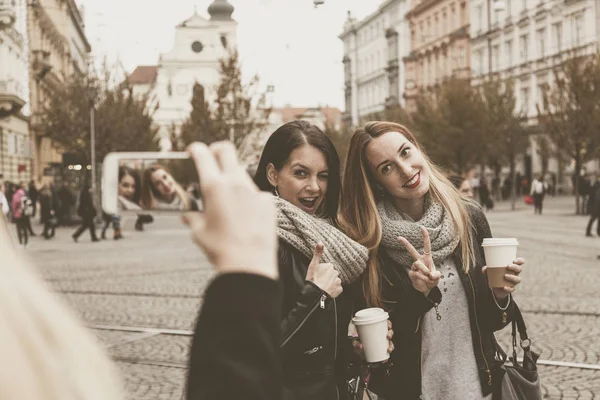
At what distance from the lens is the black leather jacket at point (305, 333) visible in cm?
280

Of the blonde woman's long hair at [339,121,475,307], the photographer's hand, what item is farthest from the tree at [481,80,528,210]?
the photographer's hand

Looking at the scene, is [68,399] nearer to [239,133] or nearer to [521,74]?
[239,133]

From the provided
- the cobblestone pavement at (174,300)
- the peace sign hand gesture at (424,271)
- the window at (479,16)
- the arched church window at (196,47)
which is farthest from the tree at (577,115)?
the arched church window at (196,47)

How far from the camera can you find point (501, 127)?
45.1m

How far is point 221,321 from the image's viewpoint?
105 centimetres

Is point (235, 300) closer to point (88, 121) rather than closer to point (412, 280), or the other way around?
point (412, 280)

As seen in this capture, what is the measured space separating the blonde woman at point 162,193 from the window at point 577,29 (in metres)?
50.9

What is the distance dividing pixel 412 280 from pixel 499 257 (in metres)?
0.31

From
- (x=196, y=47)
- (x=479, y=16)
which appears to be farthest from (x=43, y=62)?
(x=196, y=47)

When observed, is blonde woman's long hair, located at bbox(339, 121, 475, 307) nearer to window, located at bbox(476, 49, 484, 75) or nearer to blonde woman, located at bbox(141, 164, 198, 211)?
blonde woman, located at bbox(141, 164, 198, 211)

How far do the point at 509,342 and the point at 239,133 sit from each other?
40.8m

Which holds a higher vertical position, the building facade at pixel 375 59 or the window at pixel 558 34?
the building facade at pixel 375 59

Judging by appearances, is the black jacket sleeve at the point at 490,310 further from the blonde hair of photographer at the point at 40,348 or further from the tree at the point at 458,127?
the tree at the point at 458,127

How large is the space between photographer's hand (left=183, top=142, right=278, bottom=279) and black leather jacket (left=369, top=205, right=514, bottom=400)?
6.78 feet
